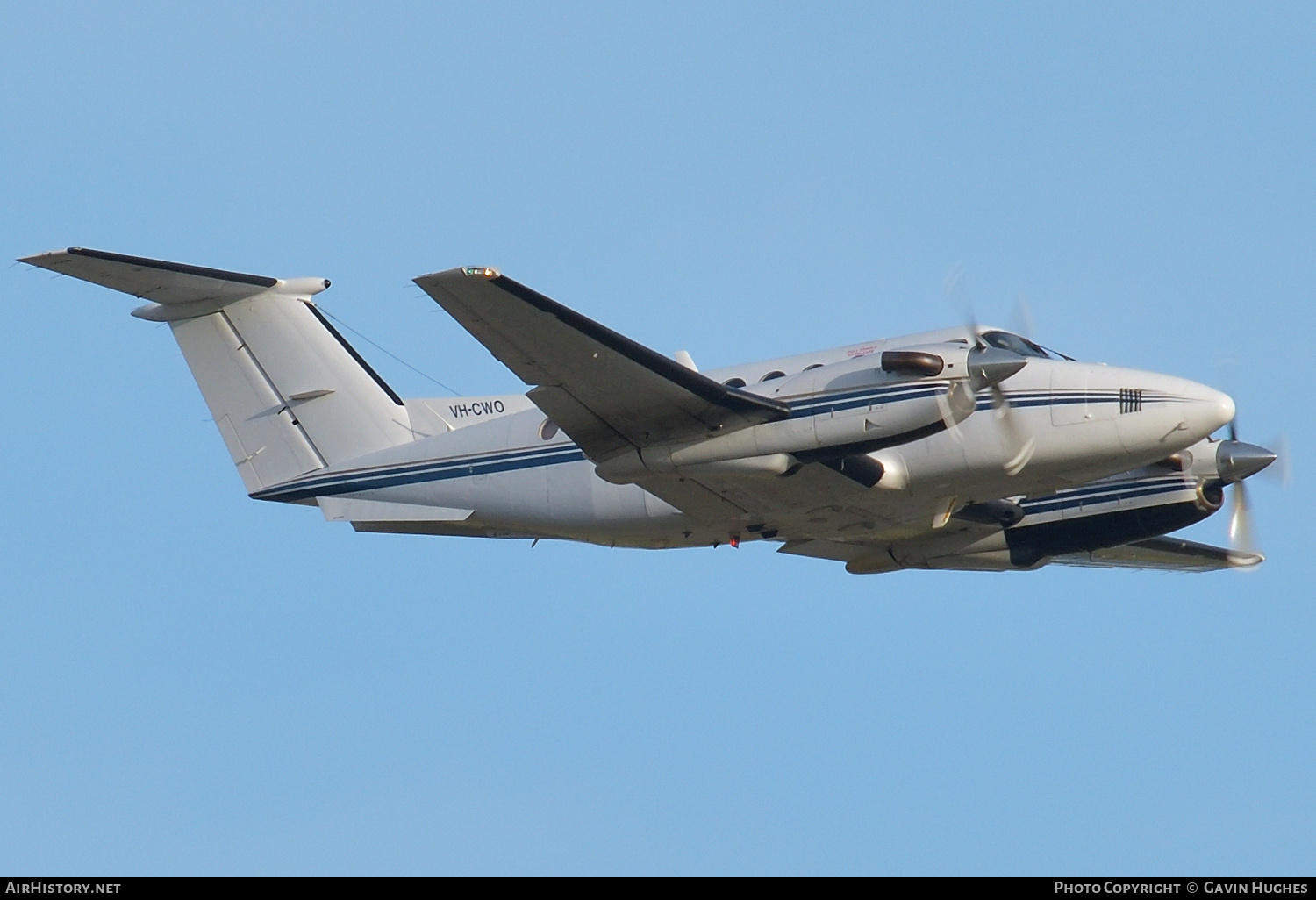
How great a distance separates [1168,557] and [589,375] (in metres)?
11.4

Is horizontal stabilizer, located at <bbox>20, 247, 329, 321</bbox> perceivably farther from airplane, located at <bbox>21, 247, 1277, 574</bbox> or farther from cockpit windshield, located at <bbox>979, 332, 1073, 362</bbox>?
cockpit windshield, located at <bbox>979, 332, 1073, 362</bbox>

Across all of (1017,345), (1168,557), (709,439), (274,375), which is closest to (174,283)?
(274,375)

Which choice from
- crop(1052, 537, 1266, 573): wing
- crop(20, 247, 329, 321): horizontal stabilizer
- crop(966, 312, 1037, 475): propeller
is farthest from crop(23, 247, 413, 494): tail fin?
crop(1052, 537, 1266, 573): wing

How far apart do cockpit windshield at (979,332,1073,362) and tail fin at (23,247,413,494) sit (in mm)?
7608

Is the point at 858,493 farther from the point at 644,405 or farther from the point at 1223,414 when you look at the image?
the point at 1223,414

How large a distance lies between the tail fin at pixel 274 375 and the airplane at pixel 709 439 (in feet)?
0.09

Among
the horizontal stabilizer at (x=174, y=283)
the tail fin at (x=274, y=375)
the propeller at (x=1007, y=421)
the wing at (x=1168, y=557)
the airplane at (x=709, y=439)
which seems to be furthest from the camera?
the wing at (x=1168, y=557)

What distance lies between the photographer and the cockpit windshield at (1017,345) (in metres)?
→ 18.0

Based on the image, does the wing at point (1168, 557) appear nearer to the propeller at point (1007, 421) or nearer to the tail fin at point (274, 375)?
the propeller at point (1007, 421)

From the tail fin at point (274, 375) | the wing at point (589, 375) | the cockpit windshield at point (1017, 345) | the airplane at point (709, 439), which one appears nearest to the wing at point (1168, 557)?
the airplane at point (709, 439)

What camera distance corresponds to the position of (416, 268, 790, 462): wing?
1561 centimetres

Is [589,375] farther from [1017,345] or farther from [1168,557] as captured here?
[1168,557]

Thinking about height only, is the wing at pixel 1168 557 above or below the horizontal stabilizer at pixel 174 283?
below

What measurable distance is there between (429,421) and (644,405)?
4.73 metres
